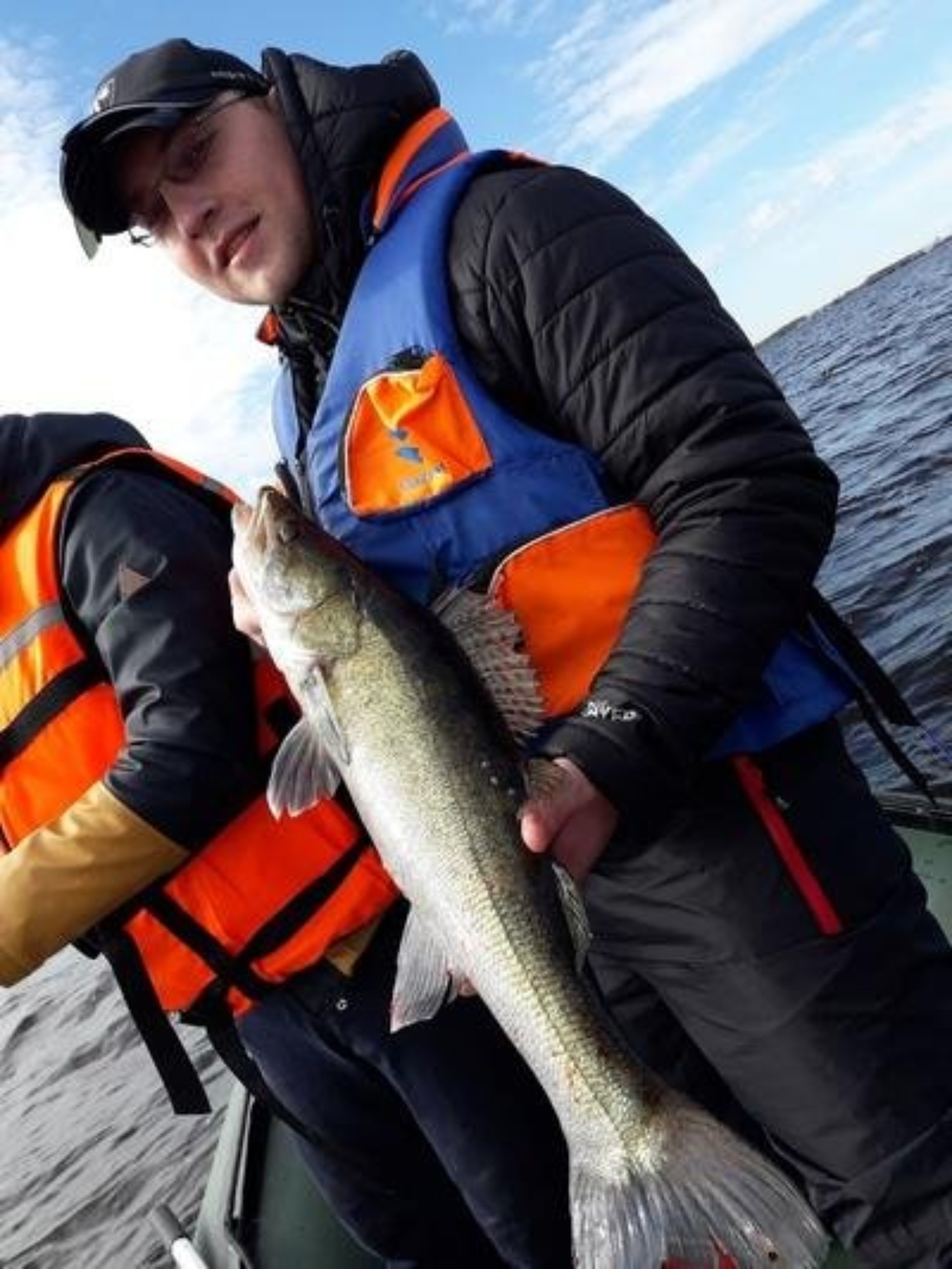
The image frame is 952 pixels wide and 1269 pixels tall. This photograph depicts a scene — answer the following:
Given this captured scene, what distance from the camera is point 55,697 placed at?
3334 mm

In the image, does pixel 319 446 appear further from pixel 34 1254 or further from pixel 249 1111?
pixel 34 1254

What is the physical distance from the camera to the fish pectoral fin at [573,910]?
245cm

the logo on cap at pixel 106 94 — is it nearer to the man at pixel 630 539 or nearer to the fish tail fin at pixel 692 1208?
the man at pixel 630 539

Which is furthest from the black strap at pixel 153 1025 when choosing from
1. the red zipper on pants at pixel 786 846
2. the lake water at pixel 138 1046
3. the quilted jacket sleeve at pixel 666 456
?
the lake water at pixel 138 1046

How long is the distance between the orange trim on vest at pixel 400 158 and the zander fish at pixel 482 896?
1.04m

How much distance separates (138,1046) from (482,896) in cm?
1169

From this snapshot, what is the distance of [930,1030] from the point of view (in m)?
2.64

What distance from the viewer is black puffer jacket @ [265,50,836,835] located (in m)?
2.48

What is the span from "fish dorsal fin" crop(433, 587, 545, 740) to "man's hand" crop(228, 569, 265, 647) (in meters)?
0.47

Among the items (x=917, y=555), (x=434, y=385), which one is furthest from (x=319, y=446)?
(x=917, y=555)

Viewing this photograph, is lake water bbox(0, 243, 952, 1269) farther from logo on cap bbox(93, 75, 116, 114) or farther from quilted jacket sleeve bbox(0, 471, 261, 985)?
logo on cap bbox(93, 75, 116, 114)

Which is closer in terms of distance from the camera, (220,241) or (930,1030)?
(930,1030)

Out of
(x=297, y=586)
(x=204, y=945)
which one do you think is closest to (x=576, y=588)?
(x=297, y=586)

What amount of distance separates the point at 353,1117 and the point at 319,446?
7.14 ft
